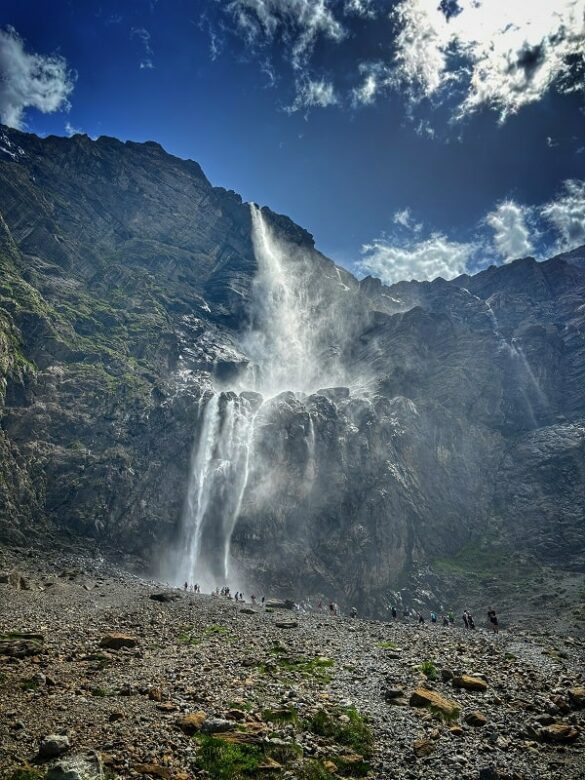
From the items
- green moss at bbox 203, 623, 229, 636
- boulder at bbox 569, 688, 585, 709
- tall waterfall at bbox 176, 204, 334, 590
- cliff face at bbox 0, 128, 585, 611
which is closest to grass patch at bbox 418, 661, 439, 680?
boulder at bbox 569, 688, 585, 709

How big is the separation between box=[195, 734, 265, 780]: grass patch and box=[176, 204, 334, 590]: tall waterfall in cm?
6456

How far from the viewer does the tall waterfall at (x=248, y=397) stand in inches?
3228

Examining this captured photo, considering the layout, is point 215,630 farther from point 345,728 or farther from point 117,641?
point 345,728

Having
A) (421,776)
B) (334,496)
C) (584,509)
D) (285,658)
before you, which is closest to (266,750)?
(421,776)

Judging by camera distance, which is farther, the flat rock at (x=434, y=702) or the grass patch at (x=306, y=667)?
the grass patch at (x=306, y=667)

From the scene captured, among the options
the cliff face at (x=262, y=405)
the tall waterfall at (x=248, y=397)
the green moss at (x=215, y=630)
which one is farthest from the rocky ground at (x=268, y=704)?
the cliff face at (x=262, y=405)

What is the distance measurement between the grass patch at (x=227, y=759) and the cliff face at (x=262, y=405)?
65.4 meters

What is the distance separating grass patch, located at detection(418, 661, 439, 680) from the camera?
22.8m

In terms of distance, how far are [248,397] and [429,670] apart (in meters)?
87.9

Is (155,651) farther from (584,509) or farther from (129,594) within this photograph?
(584,509)

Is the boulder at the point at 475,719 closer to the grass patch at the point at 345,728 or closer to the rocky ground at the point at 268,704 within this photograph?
the rocky ground at the point at 268,704

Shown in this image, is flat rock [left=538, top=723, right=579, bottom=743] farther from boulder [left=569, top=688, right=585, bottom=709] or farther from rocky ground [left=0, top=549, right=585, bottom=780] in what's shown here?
boulder [left=569, top=688, right=585, bottom=709]

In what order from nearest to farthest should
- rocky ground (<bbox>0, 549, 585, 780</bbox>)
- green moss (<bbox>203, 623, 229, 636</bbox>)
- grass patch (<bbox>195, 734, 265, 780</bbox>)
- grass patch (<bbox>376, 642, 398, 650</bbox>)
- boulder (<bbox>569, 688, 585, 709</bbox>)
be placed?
grass patch (<bbox>195, 734, 265, 780</bbox>)
rocky ground (<bbox>0, 549, 585, 780</bbox>)
boulder (<bbox>569, 688, 585, 709</bbox>)
grass patch (<bbox>376, 642, 398, 650</bbox>)
green moss (<bbox>203, 623, 229, 636</bbox>)

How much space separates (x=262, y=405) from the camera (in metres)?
108
